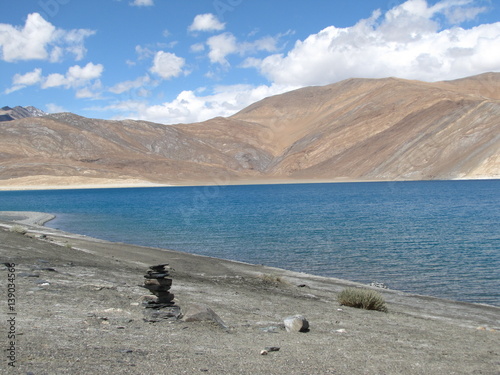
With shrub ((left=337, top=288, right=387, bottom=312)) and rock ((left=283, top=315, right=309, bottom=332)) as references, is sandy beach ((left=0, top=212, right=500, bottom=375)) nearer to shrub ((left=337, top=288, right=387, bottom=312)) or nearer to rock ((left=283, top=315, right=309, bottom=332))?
rock ((left=283, top=315, right=309, bottom=332))

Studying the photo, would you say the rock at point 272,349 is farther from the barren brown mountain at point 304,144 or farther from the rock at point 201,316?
the barren brown mountain at point 304,144

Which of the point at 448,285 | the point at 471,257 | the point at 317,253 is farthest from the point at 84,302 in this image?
the point at 471,257

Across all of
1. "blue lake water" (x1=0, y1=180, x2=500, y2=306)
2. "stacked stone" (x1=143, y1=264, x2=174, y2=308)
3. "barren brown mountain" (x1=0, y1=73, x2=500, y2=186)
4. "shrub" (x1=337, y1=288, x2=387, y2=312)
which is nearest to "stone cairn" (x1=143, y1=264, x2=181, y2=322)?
"stacked stone" (x1=143, y1=264, x2=174, y2=308)

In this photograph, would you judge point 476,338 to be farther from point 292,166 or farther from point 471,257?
point 292,166

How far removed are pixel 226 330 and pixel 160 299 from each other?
1630 millimetres

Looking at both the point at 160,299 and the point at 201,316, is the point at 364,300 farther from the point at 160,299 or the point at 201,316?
the point at 160,299

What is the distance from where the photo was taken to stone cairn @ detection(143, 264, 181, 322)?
30.8ft

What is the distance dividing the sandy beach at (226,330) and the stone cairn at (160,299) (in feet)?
0.70

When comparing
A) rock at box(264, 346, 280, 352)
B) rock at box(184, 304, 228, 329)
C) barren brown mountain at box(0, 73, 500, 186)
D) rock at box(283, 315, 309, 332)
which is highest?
barren brown mountain at box(0, 73, 500, 186)

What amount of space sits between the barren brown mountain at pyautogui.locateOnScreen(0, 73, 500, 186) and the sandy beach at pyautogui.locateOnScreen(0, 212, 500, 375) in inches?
3883

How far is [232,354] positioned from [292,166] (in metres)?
152

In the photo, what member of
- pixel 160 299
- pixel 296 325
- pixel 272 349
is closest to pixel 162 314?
pixel 160 299

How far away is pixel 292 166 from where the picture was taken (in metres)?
158

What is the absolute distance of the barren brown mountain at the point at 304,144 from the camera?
11925cm
